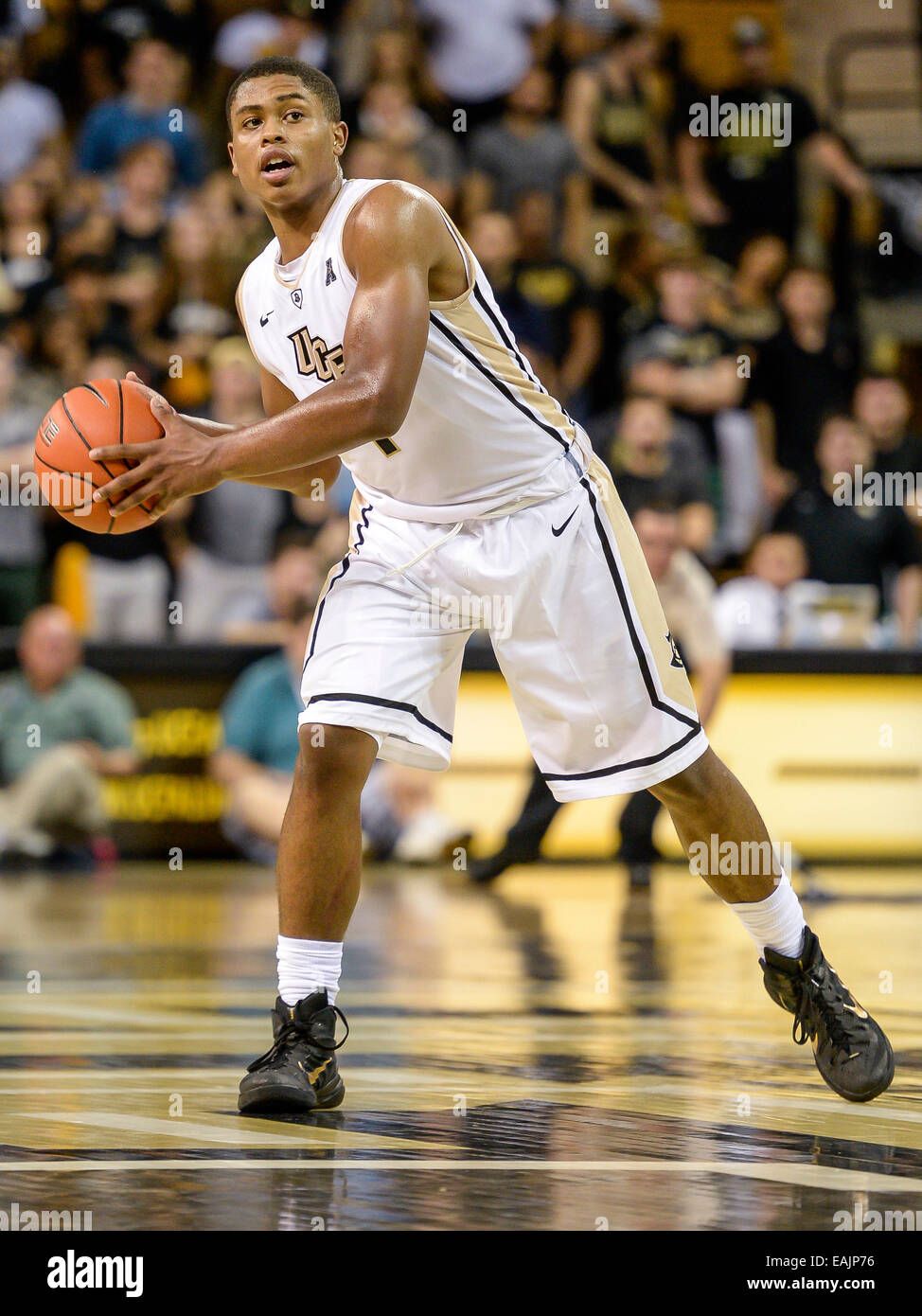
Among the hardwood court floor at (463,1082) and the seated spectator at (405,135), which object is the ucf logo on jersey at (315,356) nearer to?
the hardwood court floor at (463,1082)

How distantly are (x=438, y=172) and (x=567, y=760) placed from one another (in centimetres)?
948

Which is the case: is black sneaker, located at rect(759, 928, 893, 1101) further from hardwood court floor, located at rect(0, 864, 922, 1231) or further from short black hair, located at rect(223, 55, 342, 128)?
short black hair, located at rect(223, 55, 342, 128)

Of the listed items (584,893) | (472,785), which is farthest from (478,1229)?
(472,785)

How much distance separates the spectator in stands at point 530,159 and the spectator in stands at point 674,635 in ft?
15.2

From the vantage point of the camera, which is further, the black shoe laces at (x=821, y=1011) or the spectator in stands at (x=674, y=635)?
the spectator in stands at (x=674, y=635)

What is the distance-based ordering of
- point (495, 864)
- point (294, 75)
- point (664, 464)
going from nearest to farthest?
point (294, 75)
point (495, 864)
point (664, 464)

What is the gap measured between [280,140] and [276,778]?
21.8 feet

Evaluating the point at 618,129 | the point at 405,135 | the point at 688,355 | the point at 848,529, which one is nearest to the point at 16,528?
the point at 405,135

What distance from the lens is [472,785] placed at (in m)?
10.8

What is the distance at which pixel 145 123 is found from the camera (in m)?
13.2

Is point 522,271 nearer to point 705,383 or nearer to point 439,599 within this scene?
point 705,383

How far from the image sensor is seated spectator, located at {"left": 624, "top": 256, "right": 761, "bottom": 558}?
11953 millimetres

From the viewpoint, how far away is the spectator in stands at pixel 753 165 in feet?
46.4

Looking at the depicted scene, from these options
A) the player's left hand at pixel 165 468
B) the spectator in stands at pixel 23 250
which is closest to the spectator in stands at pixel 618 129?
the spectator in stands at pixel 23 250
